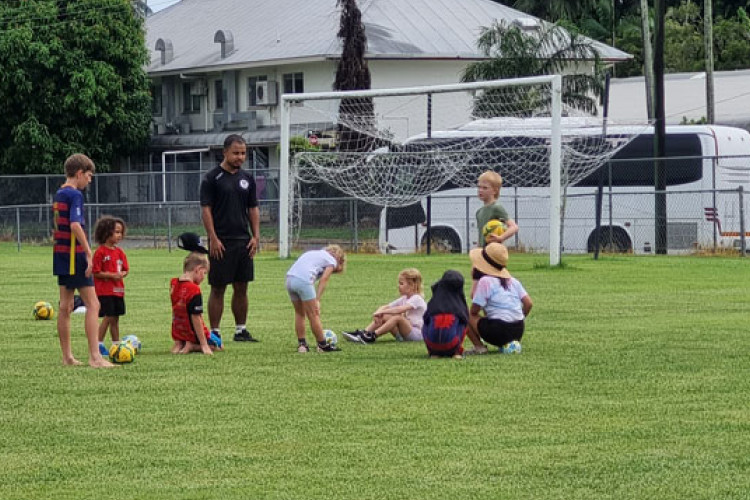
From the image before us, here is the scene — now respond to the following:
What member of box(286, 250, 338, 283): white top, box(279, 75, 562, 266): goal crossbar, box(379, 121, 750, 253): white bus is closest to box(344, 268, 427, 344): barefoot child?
box(286, 250, 338, 283): white top

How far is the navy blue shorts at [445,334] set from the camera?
1252 centimetres

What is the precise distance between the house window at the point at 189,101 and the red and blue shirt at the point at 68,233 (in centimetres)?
5043

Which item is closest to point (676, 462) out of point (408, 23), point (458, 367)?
point (458, 367)

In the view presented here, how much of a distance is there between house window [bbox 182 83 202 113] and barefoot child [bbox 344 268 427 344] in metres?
48.5

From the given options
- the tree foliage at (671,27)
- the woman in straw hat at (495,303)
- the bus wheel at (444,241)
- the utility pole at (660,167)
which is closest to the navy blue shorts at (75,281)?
the woman in straw hat at (495,303)

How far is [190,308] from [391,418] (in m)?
4.11

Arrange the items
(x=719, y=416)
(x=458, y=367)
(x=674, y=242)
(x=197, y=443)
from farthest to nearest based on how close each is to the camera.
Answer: (x=674, y=242)
(x=458, y=367)
(x=719, y=416)
(x=197, y=443)

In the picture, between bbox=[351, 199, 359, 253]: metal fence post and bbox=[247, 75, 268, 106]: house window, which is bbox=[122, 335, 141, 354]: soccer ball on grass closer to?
bbox=[351, 199, 359, 253]: metal fence post

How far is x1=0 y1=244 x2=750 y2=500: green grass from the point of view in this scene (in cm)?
752

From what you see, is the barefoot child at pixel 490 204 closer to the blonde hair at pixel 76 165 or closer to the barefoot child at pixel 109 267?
the barefoot child at pixel 109 267

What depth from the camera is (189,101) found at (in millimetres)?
62875

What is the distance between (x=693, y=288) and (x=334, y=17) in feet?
130

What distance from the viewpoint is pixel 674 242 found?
33.9 m

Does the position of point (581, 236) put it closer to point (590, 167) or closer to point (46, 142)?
point (590, 167)
